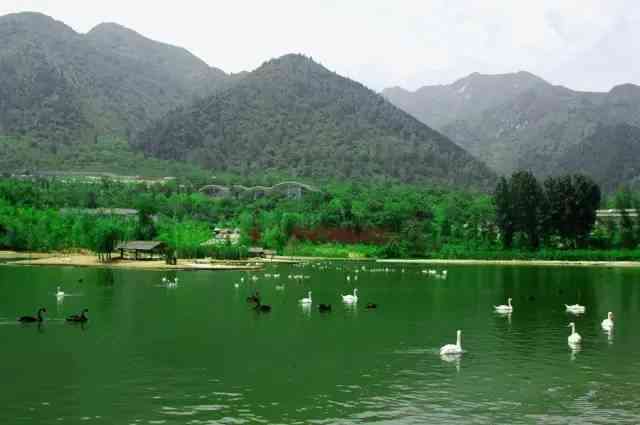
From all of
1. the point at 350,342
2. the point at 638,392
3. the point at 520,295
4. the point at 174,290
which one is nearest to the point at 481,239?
the point at 520,295

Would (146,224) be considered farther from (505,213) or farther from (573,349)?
(573,349)

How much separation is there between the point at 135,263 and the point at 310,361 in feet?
227

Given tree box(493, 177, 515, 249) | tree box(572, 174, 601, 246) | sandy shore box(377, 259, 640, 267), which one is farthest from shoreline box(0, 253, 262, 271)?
tree box(572, 174, 601, 246)

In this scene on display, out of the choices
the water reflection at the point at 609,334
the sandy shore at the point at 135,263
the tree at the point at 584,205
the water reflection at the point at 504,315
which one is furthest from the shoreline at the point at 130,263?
the water reflection at the point at 609,334

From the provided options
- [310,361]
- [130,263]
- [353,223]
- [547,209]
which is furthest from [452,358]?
[353,223]

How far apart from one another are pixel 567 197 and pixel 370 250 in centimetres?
3187

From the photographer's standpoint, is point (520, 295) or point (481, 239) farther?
point (481, 239)

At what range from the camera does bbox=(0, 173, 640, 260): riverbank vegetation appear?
11381 cm

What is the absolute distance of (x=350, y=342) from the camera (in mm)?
36531

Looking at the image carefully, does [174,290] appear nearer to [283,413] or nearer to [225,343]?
[225,343]

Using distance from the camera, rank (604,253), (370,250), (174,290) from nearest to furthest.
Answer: (174,290) → (604,253) → (370,250)

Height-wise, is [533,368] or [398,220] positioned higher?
[398,220]

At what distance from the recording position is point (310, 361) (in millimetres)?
31219

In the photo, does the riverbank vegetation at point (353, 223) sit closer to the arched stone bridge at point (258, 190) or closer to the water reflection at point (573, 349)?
the arched stone bridge at point (258, 190)
